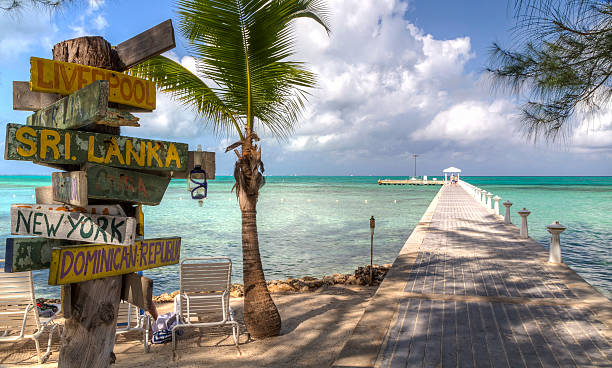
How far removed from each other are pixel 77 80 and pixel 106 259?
1057 millimetres

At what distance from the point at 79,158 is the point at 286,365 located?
11.7ft

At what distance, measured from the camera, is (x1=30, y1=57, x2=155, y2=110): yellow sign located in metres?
2.24

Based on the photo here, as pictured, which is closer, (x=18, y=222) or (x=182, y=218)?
(x=18, y=222)

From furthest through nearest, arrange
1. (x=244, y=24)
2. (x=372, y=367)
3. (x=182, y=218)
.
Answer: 1. (x=182, y=218)
2. (x=244, y=24)
3. (x=372, y=367)

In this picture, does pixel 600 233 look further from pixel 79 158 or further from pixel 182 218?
pixel 182 218

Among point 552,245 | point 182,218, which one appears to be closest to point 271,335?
point 552,245

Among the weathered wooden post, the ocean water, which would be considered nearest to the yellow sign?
the weathered wooden post

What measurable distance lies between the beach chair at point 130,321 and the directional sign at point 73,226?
3.43 metres

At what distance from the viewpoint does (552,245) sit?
328 inches

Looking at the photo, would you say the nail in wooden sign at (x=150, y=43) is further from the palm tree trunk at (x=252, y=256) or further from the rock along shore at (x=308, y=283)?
the rock along shore at (x=308, y=283)

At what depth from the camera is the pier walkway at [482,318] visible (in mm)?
3979

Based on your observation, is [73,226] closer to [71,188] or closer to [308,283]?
[71,188]

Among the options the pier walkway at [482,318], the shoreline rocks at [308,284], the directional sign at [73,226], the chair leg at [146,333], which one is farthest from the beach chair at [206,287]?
the directional sign at [73,226]

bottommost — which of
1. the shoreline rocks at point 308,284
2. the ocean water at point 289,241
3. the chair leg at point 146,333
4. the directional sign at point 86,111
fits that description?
the ocean water at point 289,241
